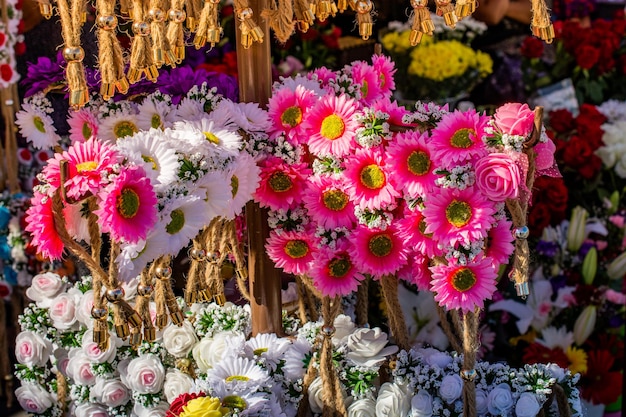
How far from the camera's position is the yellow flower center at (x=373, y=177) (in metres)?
1.37

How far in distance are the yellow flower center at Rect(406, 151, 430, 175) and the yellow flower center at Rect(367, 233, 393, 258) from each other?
0.50 ft

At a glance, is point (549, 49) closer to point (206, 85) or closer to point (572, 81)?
point (572, 81)

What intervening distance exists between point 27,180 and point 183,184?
68.9 inches

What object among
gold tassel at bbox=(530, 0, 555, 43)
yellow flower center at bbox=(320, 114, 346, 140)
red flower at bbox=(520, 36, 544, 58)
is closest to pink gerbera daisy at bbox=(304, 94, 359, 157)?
yellow flower center at bbox=(320, 114, 346, 140)

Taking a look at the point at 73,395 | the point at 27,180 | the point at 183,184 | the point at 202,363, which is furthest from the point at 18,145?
the point at 183,184

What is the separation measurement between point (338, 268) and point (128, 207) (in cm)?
44

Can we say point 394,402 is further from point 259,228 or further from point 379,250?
point 259,228

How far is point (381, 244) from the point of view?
1.43m

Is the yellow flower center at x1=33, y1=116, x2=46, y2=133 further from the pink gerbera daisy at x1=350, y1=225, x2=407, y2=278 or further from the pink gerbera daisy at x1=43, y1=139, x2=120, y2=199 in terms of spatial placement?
the pink gerbera daisy at x1=350, y1=225, x2=407, y2=278

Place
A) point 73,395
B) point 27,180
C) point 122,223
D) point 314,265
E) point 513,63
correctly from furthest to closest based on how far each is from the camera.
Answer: point 513,63 → point 27,180 → point 73,395 → point 314,265 → point 122,223

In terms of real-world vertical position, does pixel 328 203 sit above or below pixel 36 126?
below

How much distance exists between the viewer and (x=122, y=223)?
3.83 feet

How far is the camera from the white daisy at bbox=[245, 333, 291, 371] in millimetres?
1492

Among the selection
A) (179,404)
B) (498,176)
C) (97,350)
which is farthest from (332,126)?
(97,350)
